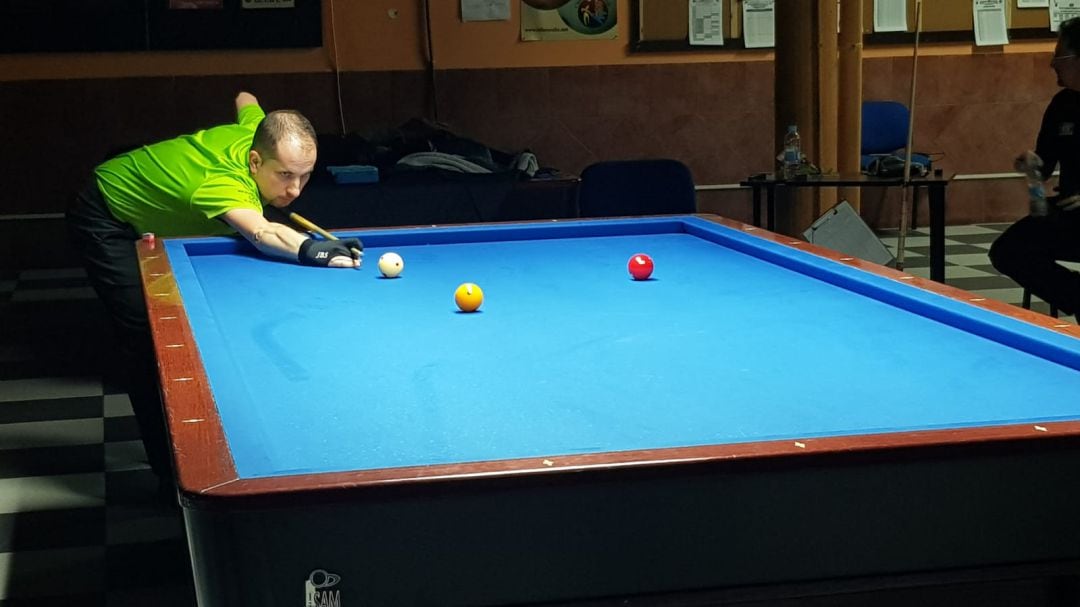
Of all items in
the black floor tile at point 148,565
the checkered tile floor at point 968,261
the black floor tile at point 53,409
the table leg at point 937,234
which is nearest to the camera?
the black floor tile at point 148,565

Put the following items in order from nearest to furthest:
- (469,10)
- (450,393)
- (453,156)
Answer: (450,393)
(453,156)
(469,10)

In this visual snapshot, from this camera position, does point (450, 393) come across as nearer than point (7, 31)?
Yes

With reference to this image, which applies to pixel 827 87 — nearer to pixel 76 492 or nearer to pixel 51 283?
pixel 76 492

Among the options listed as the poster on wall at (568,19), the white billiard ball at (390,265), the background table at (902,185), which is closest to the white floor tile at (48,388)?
the white billiard ball at (390,265)

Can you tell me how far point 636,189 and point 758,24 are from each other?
305 cm

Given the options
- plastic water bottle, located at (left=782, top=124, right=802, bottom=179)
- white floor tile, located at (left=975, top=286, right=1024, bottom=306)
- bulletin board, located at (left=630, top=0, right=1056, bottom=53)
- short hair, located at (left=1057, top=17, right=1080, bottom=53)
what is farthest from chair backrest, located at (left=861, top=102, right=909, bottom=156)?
short hair, located at (left=1057, top=17, right=1080, bottom=53)

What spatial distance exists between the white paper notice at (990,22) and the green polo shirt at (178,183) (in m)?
5.50

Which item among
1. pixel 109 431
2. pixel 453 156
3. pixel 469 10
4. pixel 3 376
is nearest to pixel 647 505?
pixel 109 431

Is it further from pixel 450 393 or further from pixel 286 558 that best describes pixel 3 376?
pixel 286 558

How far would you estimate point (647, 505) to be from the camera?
1219 millimetres

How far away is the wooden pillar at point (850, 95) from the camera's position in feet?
18.1

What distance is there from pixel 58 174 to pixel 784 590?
6.13 metres

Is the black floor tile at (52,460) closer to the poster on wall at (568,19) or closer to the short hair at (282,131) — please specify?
the short hair at (282,131)

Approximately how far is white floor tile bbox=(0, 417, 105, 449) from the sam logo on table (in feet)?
8.56
